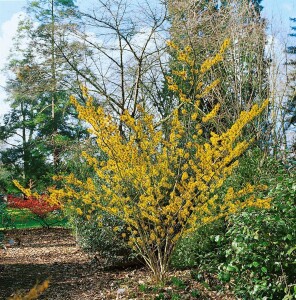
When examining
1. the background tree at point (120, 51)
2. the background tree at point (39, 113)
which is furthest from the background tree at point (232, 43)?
the background tree at point (39, 113)

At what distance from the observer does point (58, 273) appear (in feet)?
22.7

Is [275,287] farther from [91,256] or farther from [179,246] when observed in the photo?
[91,256]

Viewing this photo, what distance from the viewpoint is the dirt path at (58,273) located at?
5676mm

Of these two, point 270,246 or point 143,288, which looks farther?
point 143,288

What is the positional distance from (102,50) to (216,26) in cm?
260

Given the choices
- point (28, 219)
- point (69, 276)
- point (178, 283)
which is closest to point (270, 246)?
point (178, 283)

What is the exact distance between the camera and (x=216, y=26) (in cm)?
960

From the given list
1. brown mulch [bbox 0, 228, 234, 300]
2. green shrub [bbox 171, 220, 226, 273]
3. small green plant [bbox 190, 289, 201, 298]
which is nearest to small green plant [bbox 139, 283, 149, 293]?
brown mulch [bbox 0, 228, 234, 300]

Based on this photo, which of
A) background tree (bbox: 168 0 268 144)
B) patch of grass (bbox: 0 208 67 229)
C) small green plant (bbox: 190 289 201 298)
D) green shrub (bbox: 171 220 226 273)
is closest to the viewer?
small green plant (bbox: 190 289 201 298)

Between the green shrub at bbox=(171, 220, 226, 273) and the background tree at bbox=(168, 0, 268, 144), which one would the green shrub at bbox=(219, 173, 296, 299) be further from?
the background tree at bbox=(168, 0, 268, 144)

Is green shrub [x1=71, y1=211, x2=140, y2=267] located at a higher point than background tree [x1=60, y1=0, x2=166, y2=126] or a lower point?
lower

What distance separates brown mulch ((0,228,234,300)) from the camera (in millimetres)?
5312

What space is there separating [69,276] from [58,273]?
1.10ft

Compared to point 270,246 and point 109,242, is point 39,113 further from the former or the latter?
point 270,246
